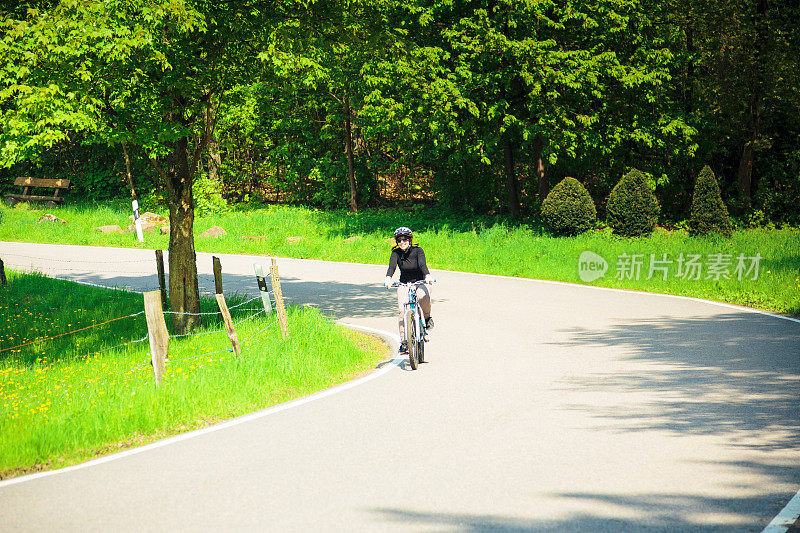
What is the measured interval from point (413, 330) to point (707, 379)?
12.3 feet

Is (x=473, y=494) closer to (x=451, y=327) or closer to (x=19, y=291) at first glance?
(x=451, y=327)

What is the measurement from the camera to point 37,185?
38156 mm

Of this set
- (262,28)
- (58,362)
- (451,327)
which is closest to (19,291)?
(58,362)

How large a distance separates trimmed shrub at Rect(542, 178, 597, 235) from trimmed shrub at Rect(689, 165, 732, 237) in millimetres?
3414

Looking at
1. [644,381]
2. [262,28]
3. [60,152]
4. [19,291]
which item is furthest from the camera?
[60,152]

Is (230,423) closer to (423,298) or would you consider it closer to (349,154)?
(423,298)

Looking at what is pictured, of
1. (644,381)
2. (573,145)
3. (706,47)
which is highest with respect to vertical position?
(706,47)

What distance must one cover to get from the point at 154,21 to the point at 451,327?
22.5ft

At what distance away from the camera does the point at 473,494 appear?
211 inches

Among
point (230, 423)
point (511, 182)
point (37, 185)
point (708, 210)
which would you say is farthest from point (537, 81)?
point (37, 185)

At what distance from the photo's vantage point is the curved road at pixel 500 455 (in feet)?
16.5

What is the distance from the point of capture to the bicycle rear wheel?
988 centimetres

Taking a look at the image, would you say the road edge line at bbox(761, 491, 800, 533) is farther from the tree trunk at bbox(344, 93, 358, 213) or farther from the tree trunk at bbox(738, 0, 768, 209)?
the tree trunk at bbox(344, 93, 358, 213)

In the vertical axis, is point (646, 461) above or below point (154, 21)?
below
